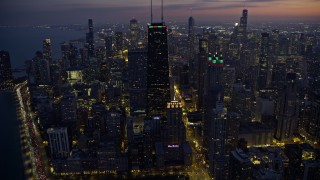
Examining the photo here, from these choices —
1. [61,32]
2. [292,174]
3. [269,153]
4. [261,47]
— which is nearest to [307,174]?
[292,174]

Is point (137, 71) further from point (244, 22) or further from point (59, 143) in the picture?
point (244, 22)

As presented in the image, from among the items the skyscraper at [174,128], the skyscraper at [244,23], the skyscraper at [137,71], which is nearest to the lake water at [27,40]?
the skyscraper at [137,71]

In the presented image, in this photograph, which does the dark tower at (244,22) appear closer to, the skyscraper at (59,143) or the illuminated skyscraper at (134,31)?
the illuminated skyscraper at (134,31)

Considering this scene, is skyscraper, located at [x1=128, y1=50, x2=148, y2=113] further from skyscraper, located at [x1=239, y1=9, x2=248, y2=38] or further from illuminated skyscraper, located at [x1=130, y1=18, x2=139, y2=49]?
skyscraper, located at [x1=239, y1=9, x2=248, y2=38]

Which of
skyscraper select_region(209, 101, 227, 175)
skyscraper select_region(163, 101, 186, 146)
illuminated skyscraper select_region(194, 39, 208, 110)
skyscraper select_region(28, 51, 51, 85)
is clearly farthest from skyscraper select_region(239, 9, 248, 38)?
skyscraper select_region(209, 101, 227, 175)

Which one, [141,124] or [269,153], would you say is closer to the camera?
[269,153]

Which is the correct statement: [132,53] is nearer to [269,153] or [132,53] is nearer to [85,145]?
[85,145]

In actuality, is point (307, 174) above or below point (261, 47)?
below
